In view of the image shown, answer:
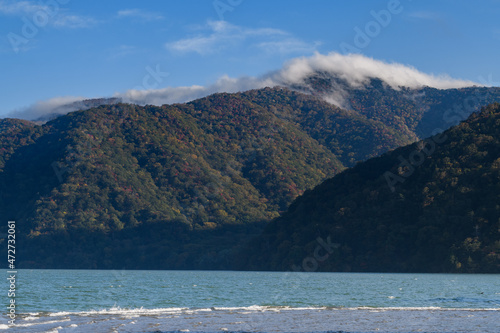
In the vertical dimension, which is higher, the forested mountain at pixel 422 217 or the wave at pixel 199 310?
the forested mountain at pixel 422 217

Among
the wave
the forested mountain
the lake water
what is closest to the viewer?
the lake water

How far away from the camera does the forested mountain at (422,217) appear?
151m

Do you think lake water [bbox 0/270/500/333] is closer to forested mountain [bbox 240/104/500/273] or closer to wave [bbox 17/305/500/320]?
wave [bbox 17/305/500/320]

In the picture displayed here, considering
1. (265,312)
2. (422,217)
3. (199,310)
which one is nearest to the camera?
(265,312)

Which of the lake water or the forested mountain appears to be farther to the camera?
the forested mountain

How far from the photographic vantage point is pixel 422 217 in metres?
163

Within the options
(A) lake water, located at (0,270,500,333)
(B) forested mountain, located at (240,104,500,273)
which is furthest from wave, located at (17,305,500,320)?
(B) forested mountain, located at (240,104,500,273)

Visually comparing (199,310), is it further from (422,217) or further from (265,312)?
(422,217)

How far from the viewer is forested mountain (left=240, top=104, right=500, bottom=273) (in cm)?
15075

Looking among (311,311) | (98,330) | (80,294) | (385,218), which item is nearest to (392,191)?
(385,218)

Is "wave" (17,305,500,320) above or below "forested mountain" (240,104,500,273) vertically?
below

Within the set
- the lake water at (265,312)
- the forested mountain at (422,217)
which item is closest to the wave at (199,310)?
the lake water at (265,312)

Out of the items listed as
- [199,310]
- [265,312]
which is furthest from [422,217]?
[199,310]

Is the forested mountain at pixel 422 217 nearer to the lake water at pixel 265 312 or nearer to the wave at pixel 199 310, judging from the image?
the lake water at pixel 265 312
